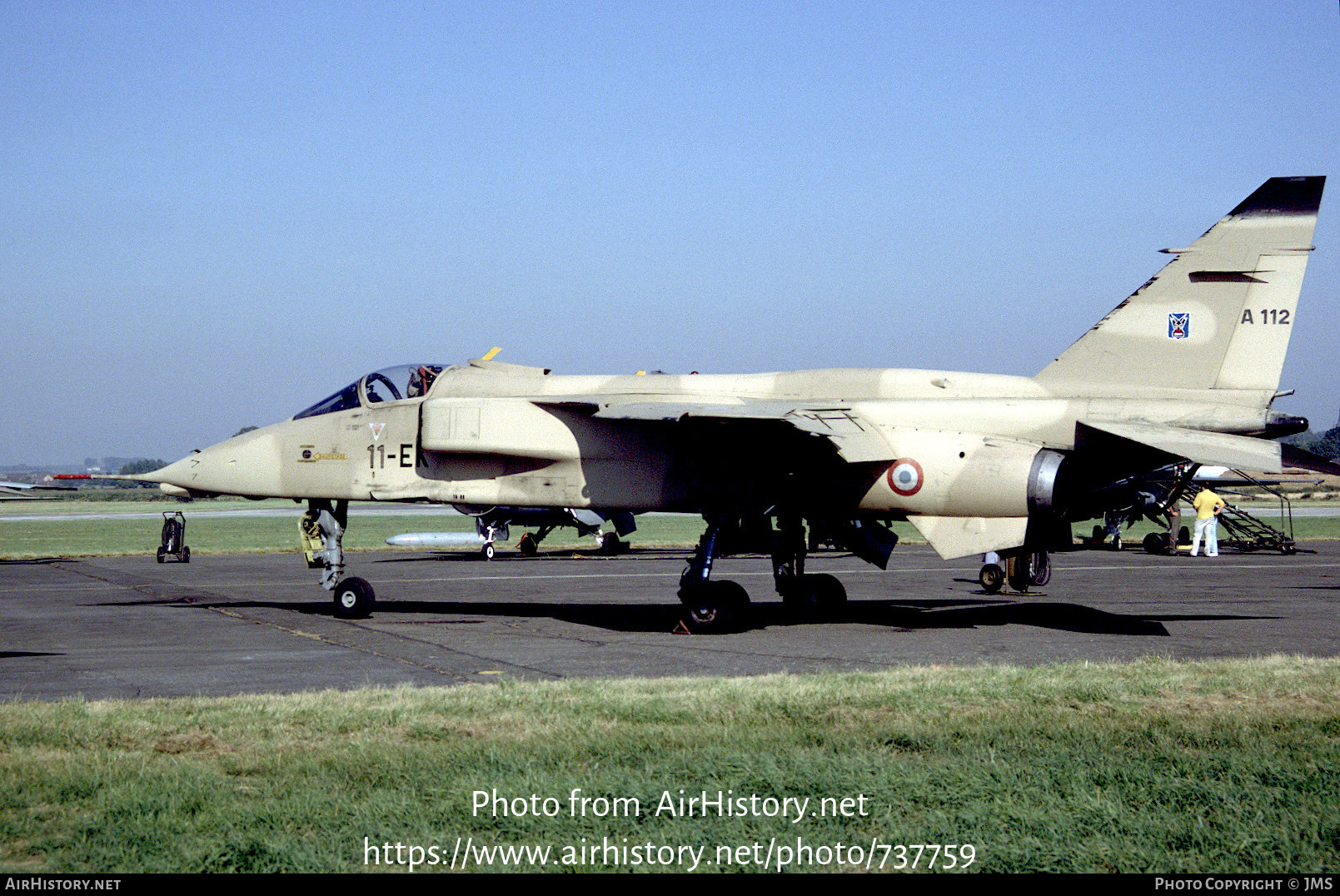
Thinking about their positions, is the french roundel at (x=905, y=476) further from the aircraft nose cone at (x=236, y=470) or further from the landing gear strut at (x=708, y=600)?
the aircraft nose cone at (x=236, y=470)

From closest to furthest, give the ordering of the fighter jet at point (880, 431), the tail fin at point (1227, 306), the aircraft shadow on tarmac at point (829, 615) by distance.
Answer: the fighter jet at point (880, 431) → the tail fin at point (1227, 306) → the aircraft shadow on tarmac at point (829, 615)

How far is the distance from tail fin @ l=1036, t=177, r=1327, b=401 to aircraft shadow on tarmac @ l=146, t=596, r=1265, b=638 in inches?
128

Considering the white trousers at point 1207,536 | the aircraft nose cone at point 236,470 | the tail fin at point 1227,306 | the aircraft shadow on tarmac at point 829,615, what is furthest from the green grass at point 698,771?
A: the white trousers at point 1207,536

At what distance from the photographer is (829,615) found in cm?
1573

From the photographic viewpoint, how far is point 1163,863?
479 cm

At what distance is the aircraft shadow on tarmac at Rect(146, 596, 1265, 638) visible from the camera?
1456 cm

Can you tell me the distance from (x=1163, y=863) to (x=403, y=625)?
453 inches

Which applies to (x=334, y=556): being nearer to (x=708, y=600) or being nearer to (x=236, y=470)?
(x=236, y=470)

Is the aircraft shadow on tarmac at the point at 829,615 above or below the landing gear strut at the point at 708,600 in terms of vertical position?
below

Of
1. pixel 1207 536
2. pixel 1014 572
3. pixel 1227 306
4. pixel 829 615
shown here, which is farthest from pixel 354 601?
pixel 1207 536

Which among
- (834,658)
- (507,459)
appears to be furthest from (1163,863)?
(507,459)

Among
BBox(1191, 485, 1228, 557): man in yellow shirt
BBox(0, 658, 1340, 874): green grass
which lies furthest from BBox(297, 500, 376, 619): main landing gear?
BBox(1191, 485, 1228, 557): man in yellow shirt

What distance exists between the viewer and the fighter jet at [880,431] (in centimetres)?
1329

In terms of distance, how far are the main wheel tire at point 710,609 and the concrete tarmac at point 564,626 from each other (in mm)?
184
